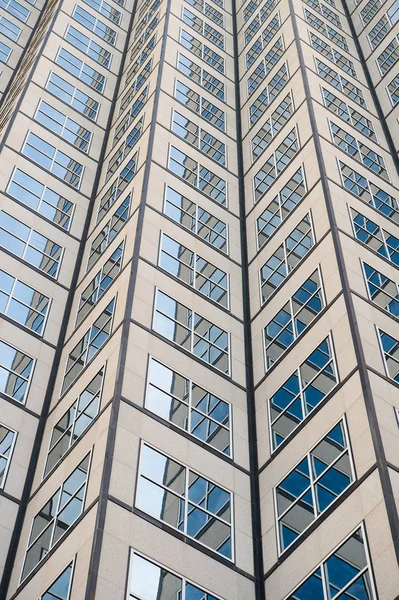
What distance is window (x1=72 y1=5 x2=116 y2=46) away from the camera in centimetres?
5345

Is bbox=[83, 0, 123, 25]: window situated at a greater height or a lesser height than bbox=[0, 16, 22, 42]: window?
greater

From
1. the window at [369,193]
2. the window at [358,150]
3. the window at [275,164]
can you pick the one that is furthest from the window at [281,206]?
the window at [358,150]

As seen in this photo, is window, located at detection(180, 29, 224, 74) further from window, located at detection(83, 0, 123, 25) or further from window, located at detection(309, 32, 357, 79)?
window, located at detection(83, 0, 123, 25)

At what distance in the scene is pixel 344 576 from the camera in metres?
20.6

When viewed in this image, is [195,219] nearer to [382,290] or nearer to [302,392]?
[382,290]

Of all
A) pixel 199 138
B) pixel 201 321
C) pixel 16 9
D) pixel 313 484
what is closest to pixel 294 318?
pixel 201 321

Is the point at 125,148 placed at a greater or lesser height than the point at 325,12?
lesser

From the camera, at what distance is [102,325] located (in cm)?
2980

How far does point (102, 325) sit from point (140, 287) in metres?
2.08

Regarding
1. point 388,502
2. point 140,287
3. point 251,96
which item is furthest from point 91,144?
point 388,502

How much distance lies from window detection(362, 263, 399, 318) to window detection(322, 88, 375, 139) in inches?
525

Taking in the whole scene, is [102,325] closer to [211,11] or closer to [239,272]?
[239,272]

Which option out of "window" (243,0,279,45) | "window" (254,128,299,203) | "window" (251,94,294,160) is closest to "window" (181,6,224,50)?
"window" (243,0,279,45)

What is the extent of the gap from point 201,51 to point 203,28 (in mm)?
3667
